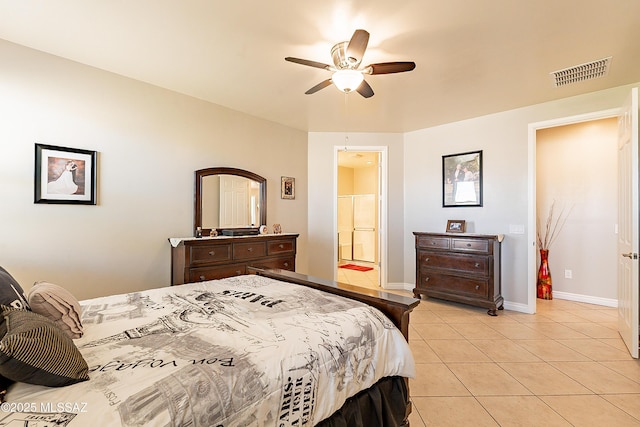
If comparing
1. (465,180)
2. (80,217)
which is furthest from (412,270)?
(80,217)

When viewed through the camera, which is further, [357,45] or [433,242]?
[433,242]

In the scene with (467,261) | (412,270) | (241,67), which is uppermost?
(241,67)

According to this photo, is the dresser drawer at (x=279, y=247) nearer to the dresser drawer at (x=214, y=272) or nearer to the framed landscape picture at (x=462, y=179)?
the dresser drawer at (x=214, y=272)

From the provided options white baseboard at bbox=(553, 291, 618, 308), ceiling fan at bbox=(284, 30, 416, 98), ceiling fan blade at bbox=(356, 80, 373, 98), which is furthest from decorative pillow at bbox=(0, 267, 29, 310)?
white baseboard at bbox=(553, 291, 618, 308)

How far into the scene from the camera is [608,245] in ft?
13.1

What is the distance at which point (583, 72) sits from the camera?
2.83 metres

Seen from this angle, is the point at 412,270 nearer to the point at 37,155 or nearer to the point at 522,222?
the point at 522,222

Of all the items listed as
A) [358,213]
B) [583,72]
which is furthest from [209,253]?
[358,213]

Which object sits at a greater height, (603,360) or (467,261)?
(467,261)

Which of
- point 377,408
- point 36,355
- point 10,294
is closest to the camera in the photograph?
point 36,355

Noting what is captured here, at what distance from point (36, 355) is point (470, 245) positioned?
411cm

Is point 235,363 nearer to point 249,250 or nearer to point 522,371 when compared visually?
point 522,371

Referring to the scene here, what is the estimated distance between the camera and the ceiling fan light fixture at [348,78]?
2.21m

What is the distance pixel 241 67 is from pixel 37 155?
6.23 ft
